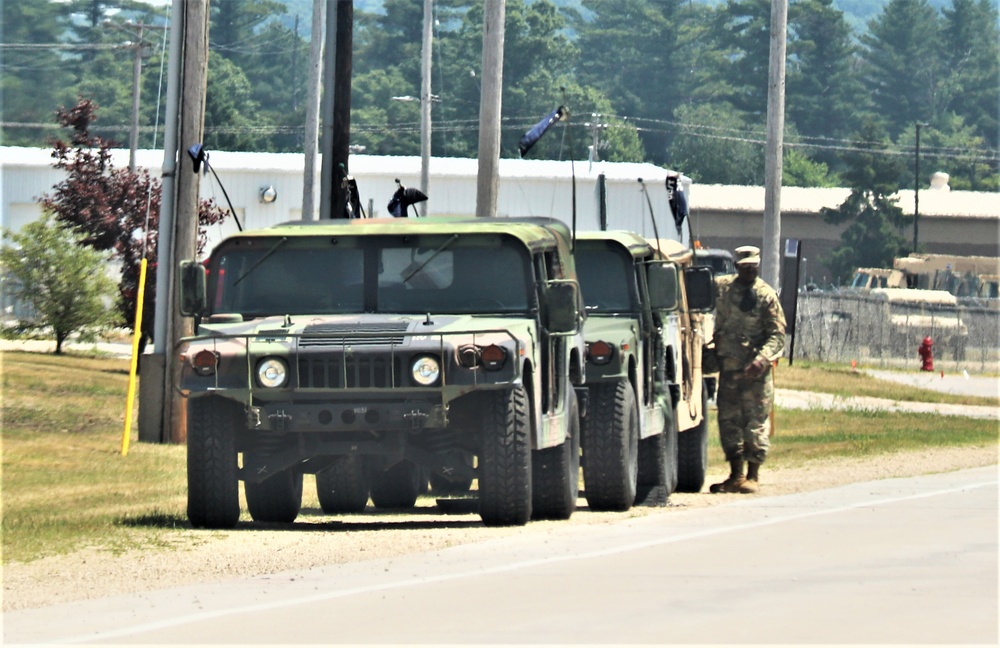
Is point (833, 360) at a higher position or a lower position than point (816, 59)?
lower

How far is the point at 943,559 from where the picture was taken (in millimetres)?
12008

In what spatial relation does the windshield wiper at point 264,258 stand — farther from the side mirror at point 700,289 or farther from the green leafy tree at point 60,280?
the green leafy tree at point 60,280

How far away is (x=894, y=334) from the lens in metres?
52.3

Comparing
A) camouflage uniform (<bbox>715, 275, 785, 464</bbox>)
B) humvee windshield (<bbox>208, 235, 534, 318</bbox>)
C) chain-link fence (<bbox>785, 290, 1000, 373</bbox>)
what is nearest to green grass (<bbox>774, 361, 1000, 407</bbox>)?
chain-link fence (<bbox>785, 290, 1000, 373</bbox>)

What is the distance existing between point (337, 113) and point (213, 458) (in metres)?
10.3

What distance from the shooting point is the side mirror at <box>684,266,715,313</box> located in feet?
57.1

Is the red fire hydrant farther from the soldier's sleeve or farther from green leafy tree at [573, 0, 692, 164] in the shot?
green leafy tree at [573, 0, 692, 164]

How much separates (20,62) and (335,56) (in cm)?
402

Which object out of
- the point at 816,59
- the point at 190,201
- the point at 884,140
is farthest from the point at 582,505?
the point at 816,59

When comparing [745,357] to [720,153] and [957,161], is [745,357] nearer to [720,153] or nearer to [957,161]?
[720,153]

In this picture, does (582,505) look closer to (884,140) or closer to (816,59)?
(884,140)

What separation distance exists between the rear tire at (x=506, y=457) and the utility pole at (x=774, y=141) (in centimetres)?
2140

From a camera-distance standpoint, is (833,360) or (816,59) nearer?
(833,360)

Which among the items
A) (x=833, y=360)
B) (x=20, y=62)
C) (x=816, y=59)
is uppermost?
(x=816, y=59)
